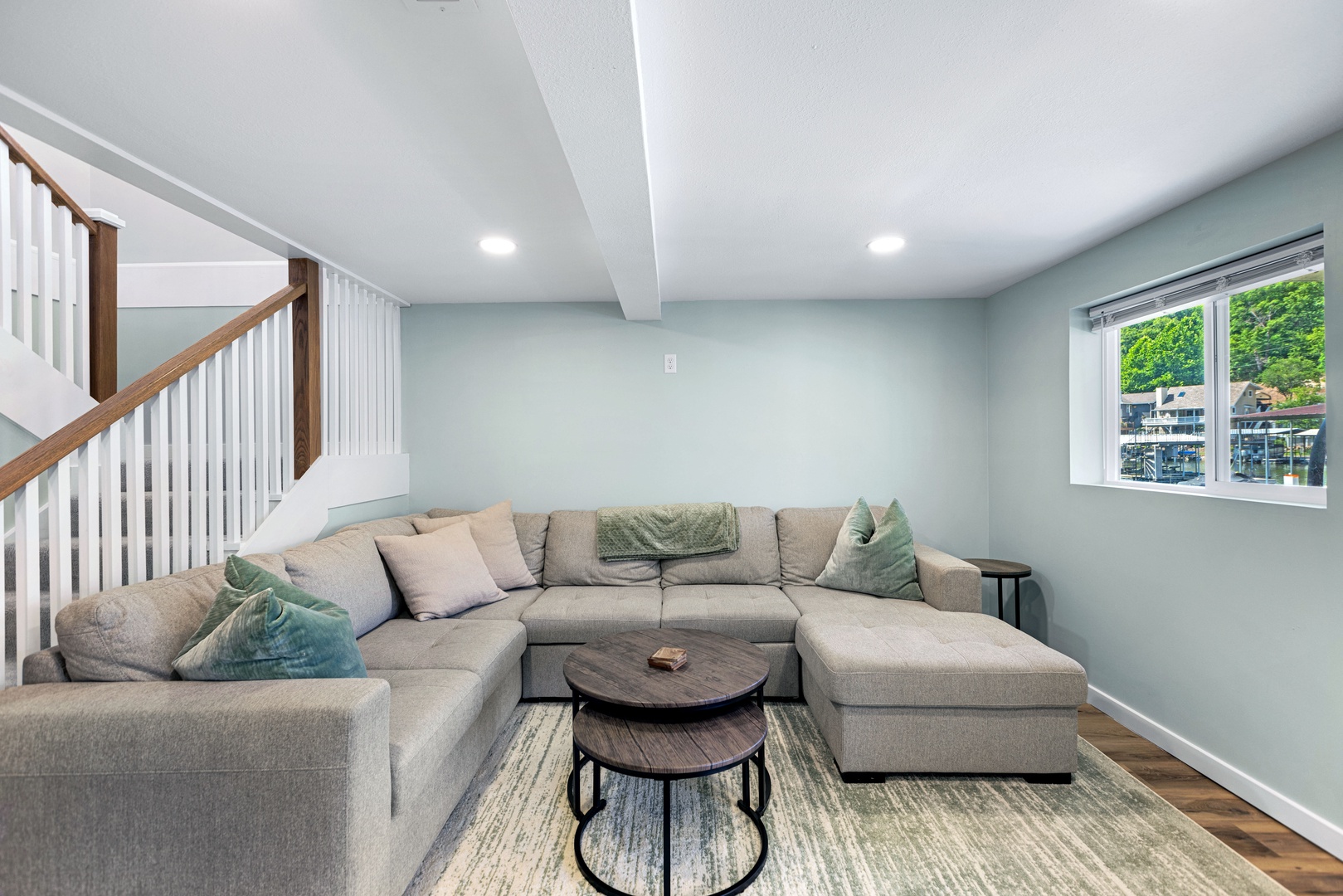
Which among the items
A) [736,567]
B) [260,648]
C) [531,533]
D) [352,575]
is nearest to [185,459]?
[352,575]

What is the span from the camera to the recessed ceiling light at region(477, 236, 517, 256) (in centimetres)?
262

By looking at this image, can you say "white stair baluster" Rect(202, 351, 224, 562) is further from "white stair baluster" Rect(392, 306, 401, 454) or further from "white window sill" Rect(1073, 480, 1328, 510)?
"white window sill" Rect(1073, 480, 1328, 510)

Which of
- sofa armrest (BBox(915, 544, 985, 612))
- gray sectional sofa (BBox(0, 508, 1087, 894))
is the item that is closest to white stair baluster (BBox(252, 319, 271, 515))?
gray sectional sofa (BBox(0, 508, 1087, 894))

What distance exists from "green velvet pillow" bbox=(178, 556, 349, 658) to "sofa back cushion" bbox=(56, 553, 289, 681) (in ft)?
0.16

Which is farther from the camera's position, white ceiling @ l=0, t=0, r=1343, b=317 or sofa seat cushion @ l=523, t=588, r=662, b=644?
sofa seat cushion @ l=523, t=588, r=662, b=644

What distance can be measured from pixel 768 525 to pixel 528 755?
1841mm

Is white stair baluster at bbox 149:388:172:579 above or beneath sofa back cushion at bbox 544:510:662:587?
above

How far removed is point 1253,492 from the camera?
2156 millimetres

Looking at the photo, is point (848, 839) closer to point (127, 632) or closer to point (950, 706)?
point (950, 706)

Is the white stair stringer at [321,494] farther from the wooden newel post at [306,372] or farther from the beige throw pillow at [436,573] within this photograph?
the beige throw pillow at [436,573]

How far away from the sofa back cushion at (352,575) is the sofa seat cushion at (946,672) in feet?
6.38

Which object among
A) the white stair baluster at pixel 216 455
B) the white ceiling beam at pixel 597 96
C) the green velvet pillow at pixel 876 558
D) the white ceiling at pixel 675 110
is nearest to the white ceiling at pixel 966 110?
the white ceiling at pixel 675 110

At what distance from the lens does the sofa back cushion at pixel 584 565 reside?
342 centimetres

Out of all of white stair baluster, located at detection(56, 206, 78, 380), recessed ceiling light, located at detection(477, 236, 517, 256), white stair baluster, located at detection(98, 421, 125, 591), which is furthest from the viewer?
recessed ceiling light, located at detection(477, 236, 517, 256)
